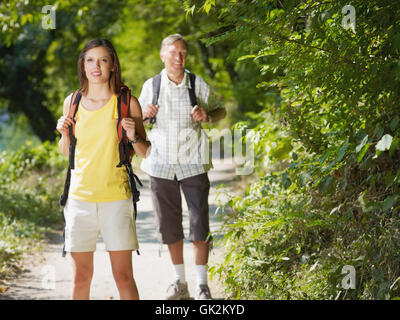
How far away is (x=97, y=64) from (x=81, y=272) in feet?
4.28

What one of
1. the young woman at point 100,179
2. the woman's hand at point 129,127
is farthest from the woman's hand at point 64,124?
the woman's hand at point 129,127

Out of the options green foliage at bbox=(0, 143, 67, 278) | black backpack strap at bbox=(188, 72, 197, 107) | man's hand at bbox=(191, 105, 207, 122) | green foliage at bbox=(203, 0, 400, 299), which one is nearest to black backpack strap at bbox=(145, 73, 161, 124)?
black backpack strap at bbox=(188, 72, 197, 107)

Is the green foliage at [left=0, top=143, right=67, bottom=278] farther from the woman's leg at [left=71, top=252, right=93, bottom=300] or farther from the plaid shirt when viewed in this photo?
the woman's leg at [left=71, top=252, right=93, bottom=300]

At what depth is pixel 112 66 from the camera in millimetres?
3656

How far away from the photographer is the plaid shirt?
4879 millimetres

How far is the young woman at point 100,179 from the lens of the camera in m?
3.58

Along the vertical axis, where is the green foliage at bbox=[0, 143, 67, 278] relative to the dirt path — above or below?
above

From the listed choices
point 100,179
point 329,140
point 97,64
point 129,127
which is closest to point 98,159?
point 100,179

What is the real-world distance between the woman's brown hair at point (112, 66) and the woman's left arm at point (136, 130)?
0.13m

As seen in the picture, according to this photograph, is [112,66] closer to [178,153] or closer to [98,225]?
[98,225]

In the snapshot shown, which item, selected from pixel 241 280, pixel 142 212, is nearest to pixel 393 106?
pixel 241 280

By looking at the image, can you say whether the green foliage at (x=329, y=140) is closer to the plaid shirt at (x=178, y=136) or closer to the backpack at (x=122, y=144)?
the plaid shirt at (x=178, y=136)

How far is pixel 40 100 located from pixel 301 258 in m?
18.9

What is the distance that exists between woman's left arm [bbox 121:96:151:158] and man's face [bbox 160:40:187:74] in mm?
1207
